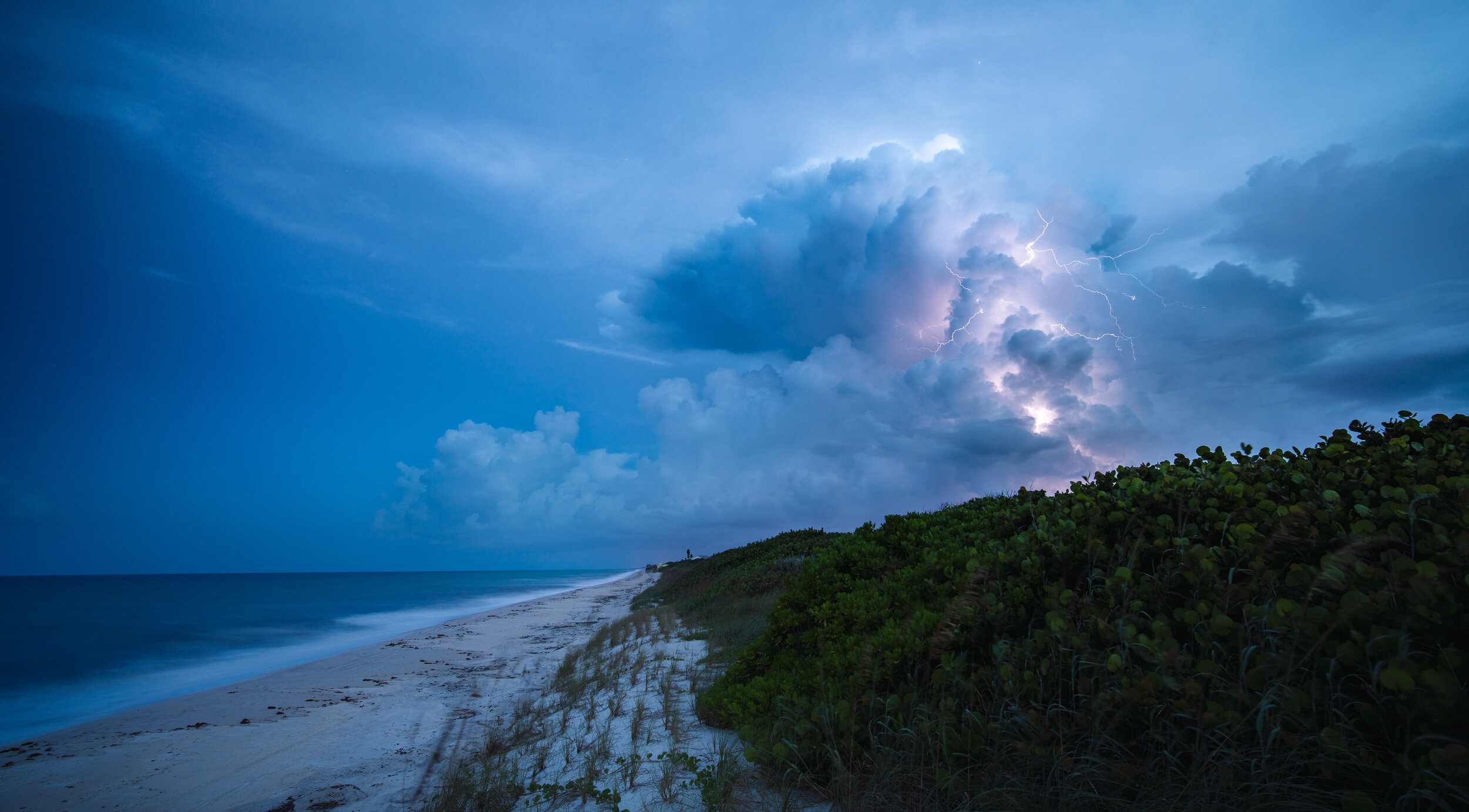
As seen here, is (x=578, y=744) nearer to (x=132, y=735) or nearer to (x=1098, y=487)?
(x=1098, y=487)

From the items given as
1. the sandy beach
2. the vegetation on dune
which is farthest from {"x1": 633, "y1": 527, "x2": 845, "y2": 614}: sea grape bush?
the sandy beach

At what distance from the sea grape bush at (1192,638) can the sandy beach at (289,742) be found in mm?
4459

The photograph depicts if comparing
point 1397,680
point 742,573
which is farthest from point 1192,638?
point 742,573

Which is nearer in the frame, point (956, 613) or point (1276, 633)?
point (1276, 633)

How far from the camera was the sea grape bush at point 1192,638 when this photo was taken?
230 cm

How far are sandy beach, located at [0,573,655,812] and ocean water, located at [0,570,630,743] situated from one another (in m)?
2.85

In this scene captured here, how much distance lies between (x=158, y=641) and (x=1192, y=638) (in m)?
32.8

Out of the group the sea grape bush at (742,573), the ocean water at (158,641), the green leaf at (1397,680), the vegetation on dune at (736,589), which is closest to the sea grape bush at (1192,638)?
the green leaf at (1397,680)

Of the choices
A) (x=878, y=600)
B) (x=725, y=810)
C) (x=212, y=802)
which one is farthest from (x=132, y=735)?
(x=878, y=600)

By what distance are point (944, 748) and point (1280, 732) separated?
152cm

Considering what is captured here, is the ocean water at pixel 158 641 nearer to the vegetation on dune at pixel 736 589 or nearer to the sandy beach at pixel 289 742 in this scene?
the sandy beach at pixel 289 742

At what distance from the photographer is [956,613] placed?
158 inches

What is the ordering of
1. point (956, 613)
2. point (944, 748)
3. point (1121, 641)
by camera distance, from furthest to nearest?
point (956, 613), point (944, 748), point (1121, 641)

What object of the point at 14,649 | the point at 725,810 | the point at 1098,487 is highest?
the point at 1098,487
